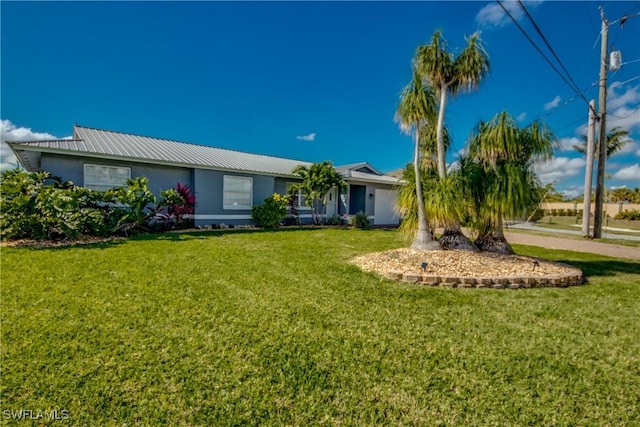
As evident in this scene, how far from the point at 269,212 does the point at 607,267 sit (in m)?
11.4

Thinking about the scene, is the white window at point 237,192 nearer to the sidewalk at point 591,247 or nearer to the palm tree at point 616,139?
the sidewalk at point 591,247

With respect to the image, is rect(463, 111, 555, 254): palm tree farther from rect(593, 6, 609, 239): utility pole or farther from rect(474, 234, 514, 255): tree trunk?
rect(593, 6, 609, 239): utility pole

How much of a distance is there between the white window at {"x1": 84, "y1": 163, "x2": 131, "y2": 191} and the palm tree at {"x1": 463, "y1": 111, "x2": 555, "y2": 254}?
11.8 metres

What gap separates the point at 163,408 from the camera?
215cm

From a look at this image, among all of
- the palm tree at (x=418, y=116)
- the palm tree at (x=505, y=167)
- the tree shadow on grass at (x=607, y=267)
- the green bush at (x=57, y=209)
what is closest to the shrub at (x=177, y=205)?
the green bush at (x=57, y=209)

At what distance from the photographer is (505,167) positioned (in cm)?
643

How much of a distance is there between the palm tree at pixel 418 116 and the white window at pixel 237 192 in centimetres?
863

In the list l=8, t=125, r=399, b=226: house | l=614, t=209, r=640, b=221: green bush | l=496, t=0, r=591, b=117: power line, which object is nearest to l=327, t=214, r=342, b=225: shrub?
l=8, t=125, r=399, b=226: house

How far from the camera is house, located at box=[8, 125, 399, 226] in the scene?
9.73m

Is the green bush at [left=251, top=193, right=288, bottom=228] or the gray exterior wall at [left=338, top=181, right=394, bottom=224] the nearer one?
Result: the green bush at [left=251, top=193, right=288, bottom=228]

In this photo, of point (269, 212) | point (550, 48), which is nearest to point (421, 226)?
point (550, 48)

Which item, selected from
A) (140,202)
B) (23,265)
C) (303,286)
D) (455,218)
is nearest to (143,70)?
(140,202)

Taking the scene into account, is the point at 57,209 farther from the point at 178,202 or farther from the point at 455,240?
the point at 455,240

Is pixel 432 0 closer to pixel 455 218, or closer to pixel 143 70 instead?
pixel 455 218
